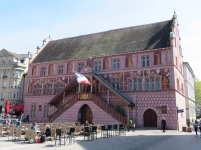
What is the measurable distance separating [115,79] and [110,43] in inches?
297

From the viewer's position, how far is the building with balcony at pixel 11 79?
55062 mm

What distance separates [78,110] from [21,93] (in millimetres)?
30959

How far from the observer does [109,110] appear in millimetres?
28359

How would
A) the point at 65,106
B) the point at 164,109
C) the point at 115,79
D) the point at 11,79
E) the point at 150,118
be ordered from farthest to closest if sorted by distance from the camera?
the point at 11,79, the point at 65,106, the point at 115,79, the point at 150,118, the point at 164,109

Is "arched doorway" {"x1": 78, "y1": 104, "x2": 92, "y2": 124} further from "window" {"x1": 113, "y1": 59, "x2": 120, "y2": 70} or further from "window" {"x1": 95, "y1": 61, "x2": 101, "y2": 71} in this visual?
"window" {"x1": 113, "y1": 59, "x2": 120, "y2": 70}

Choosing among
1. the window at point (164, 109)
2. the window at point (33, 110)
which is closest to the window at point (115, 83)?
the window at point (164, 109)

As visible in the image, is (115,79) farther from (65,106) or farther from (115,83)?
(65,106)

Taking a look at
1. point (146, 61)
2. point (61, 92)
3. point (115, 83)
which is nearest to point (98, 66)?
point (115, 83)

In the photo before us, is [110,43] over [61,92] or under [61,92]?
over

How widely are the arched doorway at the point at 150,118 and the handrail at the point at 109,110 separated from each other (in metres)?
3.79

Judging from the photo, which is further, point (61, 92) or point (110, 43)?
point (110, 43)

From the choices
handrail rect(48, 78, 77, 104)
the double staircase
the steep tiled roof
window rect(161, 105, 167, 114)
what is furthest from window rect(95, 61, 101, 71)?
window rect(161, 105, 167, 114)

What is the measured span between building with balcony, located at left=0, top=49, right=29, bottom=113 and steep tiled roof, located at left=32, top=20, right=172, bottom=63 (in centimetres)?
1699

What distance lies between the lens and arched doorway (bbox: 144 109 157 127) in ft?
92.8
